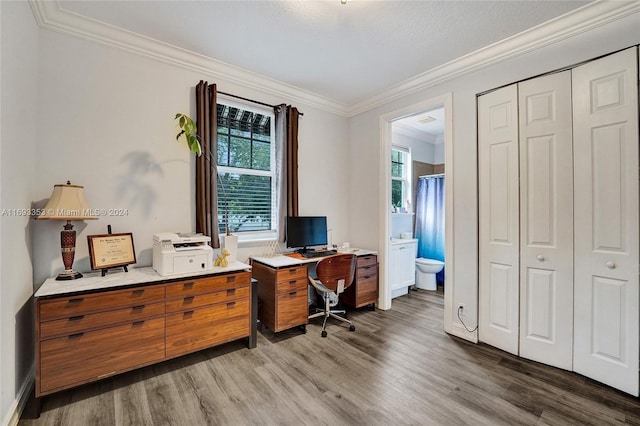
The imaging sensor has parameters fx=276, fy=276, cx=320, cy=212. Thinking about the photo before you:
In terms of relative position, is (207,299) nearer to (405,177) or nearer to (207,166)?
(207,166)

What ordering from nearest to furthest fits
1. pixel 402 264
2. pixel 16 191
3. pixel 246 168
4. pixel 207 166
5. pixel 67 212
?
pixel 16 191, pixel 67 212, pixel 207 166, pixel 246 168, pixel 402 264

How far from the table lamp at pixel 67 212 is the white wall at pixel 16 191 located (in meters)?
0.15

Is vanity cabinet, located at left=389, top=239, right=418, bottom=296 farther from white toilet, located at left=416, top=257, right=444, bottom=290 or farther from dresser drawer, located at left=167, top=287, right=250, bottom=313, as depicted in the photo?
dresser drawer, located at left=167, top=287, right=250, bottom=313

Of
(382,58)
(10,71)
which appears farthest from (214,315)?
(382,58)

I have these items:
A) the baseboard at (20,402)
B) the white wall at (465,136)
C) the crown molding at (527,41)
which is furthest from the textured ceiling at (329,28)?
the baseboard at (20,402)

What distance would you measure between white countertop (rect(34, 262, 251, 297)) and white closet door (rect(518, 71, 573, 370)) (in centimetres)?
261

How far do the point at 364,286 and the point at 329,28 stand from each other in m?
2.84

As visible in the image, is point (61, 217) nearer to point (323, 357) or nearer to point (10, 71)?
point (10, 71)

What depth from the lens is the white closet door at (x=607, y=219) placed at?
193cm

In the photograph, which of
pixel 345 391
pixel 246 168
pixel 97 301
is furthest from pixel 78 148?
pixel 345 391

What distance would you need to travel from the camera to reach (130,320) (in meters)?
2.02

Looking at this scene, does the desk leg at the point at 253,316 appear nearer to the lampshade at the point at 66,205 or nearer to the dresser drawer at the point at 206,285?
the dresser drawer at the point at 206,285

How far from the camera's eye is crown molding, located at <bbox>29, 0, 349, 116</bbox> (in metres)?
2.14

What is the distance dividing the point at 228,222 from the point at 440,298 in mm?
3255
